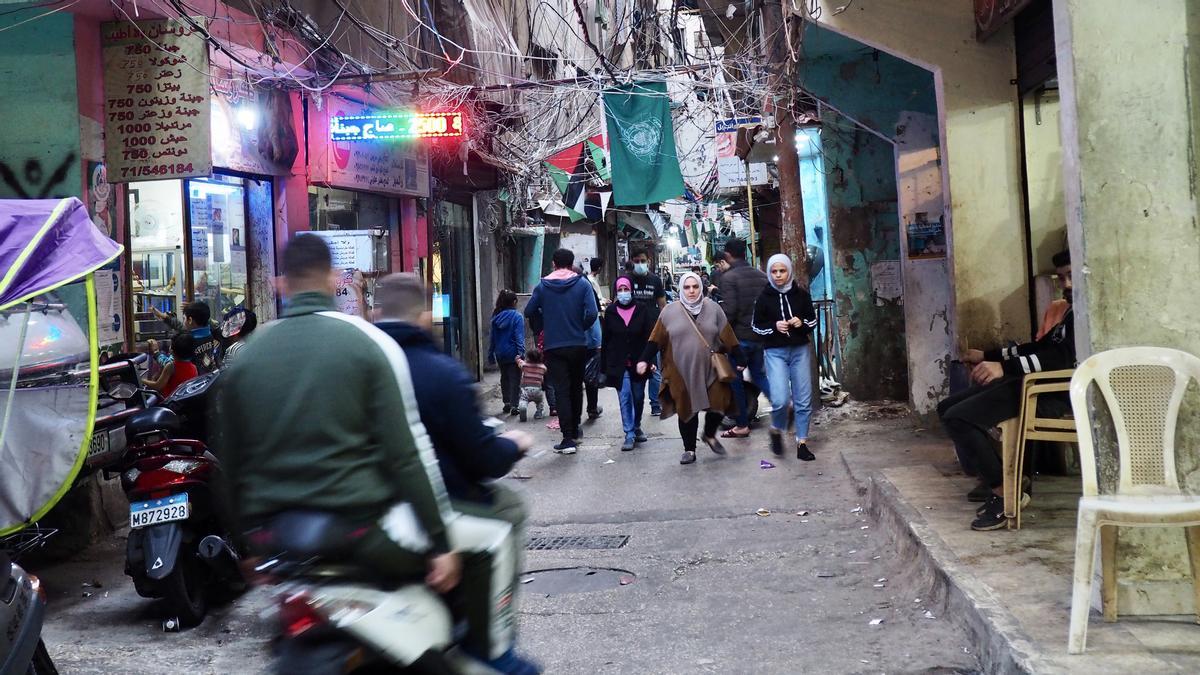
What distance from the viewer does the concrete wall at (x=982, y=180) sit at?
29.9 feet

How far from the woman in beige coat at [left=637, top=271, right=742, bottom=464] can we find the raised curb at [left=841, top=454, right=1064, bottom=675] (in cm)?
303

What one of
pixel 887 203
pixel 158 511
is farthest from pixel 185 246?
pixel 887 203

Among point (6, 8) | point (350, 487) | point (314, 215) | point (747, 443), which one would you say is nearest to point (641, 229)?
point (314, 215)

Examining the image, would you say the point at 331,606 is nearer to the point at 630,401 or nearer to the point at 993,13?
the point at 993,13

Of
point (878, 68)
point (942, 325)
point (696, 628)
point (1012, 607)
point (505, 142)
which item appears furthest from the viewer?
point (505, 142)

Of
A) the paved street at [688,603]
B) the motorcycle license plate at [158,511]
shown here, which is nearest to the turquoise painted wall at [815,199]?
the paved street at [688,603]

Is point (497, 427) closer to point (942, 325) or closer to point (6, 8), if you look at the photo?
point (6, 8)

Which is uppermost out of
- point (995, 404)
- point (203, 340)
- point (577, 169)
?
point (577, 169)

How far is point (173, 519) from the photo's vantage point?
19.5 ft

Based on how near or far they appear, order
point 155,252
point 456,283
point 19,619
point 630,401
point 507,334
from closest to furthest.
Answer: point 19,619 → point 155,252 → point 630,401 → point 507,334 → point 456,283

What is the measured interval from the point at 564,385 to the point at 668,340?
1441mm

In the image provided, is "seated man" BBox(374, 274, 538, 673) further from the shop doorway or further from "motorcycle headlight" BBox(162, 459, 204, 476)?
the shop doorway

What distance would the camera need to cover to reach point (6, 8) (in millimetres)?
8547

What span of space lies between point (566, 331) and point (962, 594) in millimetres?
6927
